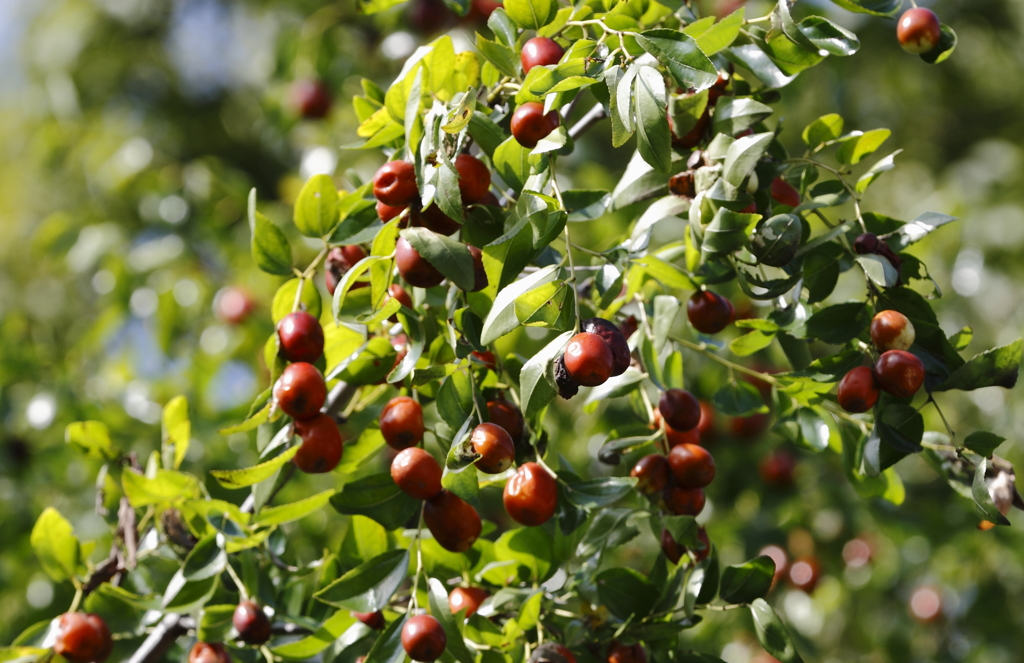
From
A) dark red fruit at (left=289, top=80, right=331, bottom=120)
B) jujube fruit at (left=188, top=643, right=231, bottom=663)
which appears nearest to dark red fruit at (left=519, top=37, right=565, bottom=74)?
jujube fruit at (left=188, top=643, right=231, bottom=663)

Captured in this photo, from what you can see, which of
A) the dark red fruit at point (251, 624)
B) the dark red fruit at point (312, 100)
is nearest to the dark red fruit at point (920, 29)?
the dark red fruit at point (251, 624)

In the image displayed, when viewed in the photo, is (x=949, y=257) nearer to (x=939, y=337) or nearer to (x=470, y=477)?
(x=939, y=337)

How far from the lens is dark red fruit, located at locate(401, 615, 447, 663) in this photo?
2.40 feet

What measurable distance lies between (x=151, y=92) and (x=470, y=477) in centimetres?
613

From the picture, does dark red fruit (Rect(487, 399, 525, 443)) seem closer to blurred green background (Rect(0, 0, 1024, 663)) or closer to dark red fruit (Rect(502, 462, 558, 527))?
dark red fruit (Rect(502, 462, 558, 527))

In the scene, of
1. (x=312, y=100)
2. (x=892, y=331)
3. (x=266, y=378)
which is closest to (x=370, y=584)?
(x=892, y=331)

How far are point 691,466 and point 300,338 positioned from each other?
16.9 inches

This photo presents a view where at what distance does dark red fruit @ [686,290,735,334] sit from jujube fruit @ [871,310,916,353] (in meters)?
0.17

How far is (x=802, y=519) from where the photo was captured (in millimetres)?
2006

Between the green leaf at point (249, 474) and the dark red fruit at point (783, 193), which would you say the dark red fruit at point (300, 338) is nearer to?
the green leaf at point (249, 474)

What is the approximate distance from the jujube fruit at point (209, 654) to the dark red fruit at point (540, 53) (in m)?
0.71

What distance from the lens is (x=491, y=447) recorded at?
2.34 ft

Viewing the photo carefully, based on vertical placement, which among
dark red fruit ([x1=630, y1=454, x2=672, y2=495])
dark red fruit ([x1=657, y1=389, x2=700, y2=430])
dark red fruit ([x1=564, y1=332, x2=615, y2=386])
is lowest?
dark red fruit ([x1=630, y1=454, x2=672, y2=495])

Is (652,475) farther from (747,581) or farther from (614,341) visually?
(614,341)
